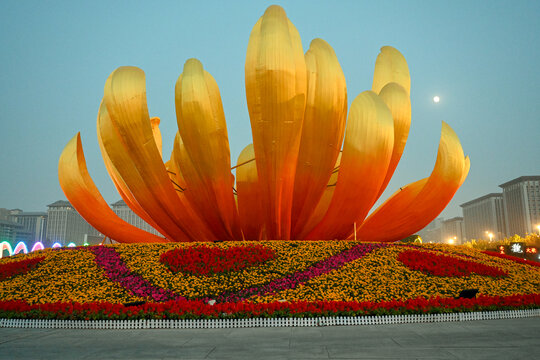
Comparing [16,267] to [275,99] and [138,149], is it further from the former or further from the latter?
[275,99]

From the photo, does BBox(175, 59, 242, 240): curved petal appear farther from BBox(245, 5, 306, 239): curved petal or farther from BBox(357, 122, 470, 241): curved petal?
BBox(357, 122, 470, 241): curved petal

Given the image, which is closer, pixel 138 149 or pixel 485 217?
pixel 138 149

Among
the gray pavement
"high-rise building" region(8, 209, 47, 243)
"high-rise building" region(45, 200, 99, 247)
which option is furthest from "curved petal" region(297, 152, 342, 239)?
"high-rise building" region(8, 209, 47, 243)

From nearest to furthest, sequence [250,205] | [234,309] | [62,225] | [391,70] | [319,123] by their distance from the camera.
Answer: [234,309], [319,123], [250,205], [391,70], [62,225]

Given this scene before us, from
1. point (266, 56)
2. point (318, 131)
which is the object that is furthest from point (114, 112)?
point (318, 131)

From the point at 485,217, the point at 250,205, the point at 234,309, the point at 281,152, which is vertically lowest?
the point at 234,309

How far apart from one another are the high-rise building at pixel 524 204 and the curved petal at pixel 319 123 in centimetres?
10386

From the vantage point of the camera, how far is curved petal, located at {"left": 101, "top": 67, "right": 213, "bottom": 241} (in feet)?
45.1

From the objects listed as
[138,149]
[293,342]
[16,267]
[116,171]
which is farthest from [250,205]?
[293,342]

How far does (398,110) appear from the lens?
1552cm

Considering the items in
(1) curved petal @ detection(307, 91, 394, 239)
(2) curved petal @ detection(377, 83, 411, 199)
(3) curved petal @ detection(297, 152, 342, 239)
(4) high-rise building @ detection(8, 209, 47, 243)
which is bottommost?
(3) curved petal @ detection(297, 152, 342, 239)

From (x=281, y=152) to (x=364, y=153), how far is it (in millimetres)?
2536

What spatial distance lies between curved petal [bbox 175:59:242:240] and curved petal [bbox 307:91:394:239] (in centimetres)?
347

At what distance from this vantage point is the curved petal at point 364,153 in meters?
13.5
